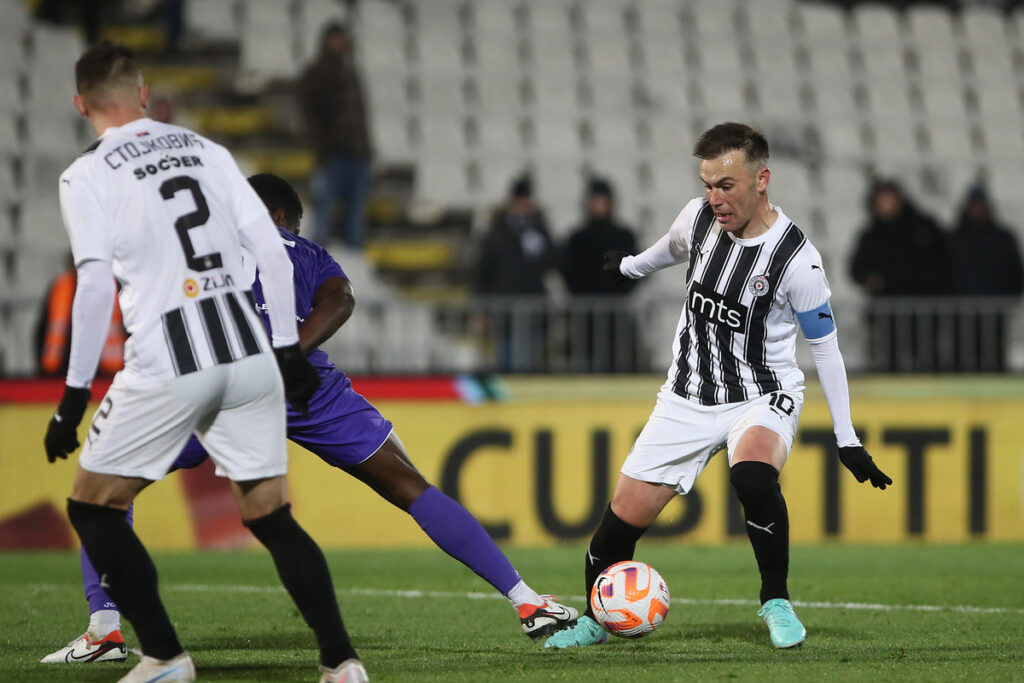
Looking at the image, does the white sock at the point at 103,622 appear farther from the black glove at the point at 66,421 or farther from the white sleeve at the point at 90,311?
the white sleeve at the point at 90,311

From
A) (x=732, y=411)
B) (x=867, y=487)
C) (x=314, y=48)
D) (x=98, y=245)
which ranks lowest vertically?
(x=867, y=487)

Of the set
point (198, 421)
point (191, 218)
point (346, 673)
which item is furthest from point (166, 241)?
point (346, 673)

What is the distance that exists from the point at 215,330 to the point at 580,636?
7.22 ft

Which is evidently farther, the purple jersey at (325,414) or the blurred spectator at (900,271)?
the blurred spectator at (900,271)

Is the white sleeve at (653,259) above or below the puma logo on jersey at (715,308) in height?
above

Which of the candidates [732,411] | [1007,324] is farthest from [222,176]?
[1007,324]

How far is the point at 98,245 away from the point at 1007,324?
29.5 feet

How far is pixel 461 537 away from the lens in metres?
5.68

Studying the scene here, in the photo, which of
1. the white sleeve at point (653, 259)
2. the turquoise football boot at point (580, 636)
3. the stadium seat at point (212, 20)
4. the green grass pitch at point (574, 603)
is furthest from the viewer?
the stadium seat at point (212, 20)

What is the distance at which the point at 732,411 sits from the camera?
19.1 feet

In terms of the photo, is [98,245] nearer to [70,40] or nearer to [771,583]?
[771,583]

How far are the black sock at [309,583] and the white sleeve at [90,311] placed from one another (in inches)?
29.2

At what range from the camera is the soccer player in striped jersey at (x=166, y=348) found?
4.38 metres

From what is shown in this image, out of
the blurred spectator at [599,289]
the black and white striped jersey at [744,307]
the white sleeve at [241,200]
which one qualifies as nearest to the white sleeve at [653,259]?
the black and white striped jersey at [744,307]
